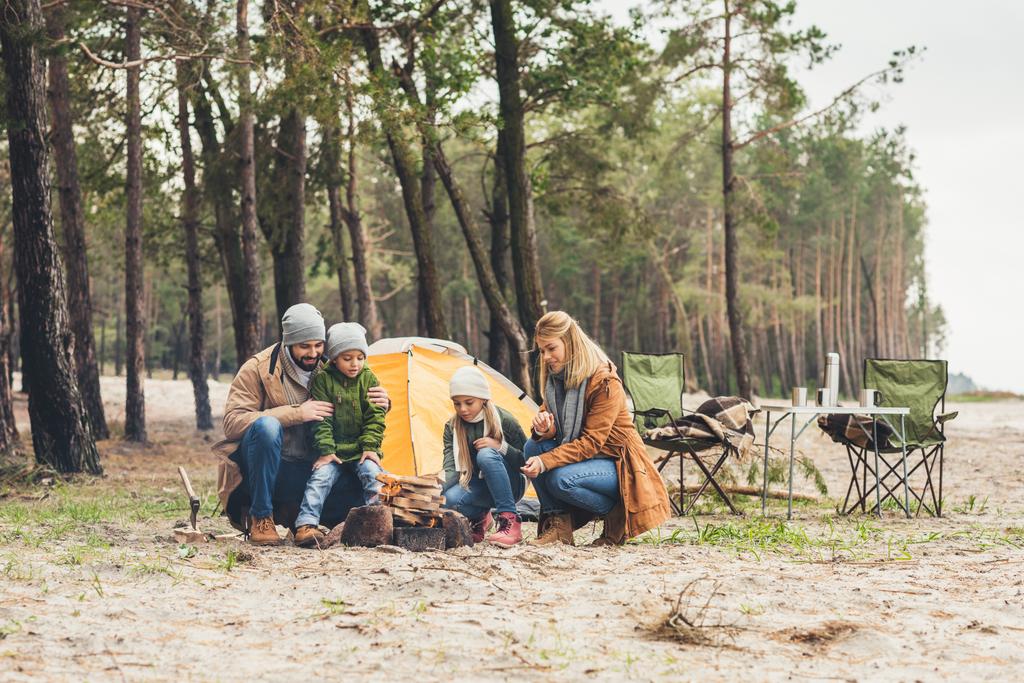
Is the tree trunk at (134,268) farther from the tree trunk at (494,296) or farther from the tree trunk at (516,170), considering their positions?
the tree trunk at (516,170)

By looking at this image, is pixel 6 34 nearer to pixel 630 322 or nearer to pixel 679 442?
pixel 679 442

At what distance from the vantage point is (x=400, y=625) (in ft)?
12.7

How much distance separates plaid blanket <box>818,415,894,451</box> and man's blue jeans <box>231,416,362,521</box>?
355 centimetres

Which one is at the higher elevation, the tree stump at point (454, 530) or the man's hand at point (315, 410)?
the man's hand at point (315, 410)

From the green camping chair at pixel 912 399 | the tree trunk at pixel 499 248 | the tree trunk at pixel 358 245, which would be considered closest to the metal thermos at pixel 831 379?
the green camping chair at pixel 912 399

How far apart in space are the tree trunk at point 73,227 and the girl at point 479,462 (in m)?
8.72

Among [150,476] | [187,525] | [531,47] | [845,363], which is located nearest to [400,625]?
[187,525]

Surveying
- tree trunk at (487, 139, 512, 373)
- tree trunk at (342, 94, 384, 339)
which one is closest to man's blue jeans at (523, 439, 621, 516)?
tree trunk at (487, 139, 512, 373)

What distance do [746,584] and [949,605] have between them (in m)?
0.79

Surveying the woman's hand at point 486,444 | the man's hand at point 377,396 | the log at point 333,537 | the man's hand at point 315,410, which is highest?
the man's hand at point 377,396

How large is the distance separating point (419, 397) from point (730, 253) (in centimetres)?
1248

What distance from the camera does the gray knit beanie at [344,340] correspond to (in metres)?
5.46

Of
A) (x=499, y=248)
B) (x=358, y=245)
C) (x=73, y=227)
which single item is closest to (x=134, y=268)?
(x=73, y=227)

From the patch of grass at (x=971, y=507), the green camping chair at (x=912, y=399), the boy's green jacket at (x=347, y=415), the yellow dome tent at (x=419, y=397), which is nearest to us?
the boy's green jacket at (x=347, y=415)
